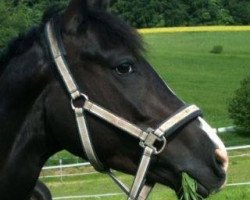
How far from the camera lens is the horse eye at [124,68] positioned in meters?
3.18

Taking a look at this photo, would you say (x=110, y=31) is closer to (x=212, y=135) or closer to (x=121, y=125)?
(x=121, y=125)

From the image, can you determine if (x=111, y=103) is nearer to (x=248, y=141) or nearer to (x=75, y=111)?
(x=75, y=111)

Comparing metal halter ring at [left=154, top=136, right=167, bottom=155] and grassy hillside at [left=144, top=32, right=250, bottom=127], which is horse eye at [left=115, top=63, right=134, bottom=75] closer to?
metal halter ring at [left=154, top=136, right=167, bottom=155]

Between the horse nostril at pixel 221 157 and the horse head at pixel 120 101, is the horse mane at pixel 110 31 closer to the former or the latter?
the horse head at pixel 120 101

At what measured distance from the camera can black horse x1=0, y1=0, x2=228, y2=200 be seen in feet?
10.1

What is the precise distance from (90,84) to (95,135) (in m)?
0.25

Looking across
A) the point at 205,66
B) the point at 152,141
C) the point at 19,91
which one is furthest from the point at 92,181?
the point at 205,66

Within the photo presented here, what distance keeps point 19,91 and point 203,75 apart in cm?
4438

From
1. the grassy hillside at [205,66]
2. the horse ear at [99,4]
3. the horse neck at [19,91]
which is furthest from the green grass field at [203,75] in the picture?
the horse ear at [99,4]

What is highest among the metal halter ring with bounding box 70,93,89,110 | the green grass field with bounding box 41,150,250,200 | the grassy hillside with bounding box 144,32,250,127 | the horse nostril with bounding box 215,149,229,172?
the metal halter ring with bounding box 70,93,89,110

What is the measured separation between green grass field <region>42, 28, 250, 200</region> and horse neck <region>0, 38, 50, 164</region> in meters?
13.1

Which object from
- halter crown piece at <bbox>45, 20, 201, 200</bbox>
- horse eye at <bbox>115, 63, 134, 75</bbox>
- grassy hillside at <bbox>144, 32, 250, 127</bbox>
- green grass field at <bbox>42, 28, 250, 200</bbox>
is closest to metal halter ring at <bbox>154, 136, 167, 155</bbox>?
halter crown piece at <bbox>45, 20, 201, 200</bbox>

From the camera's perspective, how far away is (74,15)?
3.26 m

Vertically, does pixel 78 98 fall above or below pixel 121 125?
above
